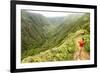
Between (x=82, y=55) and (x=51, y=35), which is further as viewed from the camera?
(x=82, y=55)

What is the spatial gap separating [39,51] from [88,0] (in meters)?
0.75

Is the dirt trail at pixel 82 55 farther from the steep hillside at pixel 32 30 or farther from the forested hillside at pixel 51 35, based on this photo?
the steep hillside at pixel 32 30

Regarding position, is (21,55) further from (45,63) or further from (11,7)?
(11,7)

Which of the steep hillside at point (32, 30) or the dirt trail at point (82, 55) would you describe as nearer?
the steep hillside at point (32, 30)

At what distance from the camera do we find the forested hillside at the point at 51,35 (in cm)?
194

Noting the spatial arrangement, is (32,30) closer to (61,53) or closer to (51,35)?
(51,35)

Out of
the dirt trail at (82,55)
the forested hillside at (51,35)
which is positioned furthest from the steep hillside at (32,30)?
the dirt trail at (82,55)

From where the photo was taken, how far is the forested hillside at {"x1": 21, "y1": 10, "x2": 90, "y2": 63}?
1.94m

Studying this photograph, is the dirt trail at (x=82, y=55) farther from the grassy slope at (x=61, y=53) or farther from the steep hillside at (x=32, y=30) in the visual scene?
the steep hillside at (x=32, y=30)

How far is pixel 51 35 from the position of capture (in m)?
2.02

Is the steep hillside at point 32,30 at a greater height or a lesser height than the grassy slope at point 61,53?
greater

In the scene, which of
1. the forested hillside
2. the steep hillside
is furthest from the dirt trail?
the steep hillside

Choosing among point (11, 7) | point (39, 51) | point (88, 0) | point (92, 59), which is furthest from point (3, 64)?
point (88, 0)

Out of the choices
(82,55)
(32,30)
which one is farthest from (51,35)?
(82,55)
